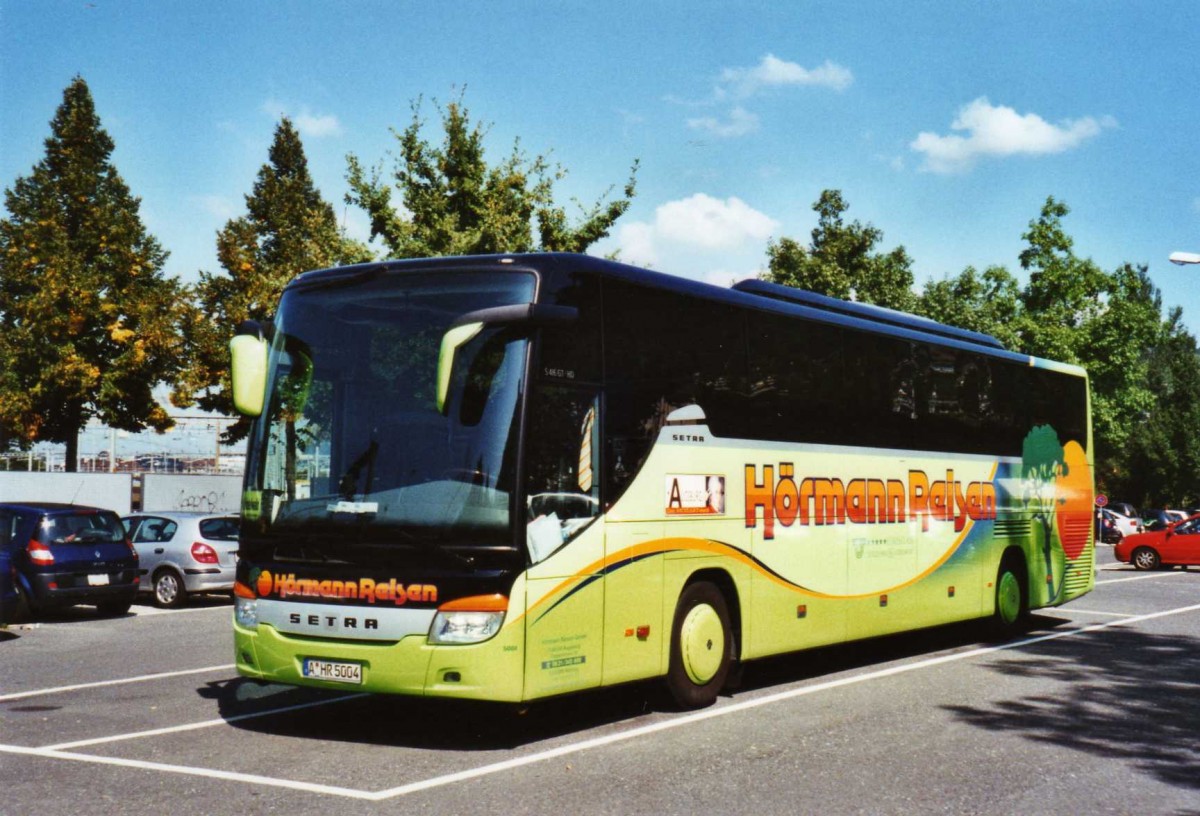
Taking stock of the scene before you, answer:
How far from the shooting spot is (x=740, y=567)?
10.3 m

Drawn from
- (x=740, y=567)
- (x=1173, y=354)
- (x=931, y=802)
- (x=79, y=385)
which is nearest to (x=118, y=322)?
(x=79, y=385)

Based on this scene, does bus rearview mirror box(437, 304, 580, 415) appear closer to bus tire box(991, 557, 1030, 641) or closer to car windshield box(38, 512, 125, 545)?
bus tire box(991, 557, 1030, 641)

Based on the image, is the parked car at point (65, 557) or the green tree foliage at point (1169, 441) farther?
the green tree foliage at point (1169, 441)

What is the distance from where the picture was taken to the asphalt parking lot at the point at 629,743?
6.73m

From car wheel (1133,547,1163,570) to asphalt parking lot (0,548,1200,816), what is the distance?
69.7 feet

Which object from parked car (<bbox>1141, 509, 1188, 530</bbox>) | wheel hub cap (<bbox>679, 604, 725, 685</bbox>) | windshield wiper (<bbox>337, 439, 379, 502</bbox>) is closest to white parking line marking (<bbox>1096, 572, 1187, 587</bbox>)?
parked car (<bbox>1141, 509, 1188, 530</bbox>)

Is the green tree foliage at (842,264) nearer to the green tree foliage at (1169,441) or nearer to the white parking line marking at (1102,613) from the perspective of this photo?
the white parking line marking at (1102,613)

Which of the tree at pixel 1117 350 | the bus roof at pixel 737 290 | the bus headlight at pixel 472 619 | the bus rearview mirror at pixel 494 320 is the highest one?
the tree at pixel 1117 350

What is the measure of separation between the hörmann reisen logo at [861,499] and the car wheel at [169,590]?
A: 11.6 m

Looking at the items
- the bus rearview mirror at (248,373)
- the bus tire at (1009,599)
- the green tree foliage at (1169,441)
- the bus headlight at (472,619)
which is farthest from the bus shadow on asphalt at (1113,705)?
the green tree foliage at (1169,441)

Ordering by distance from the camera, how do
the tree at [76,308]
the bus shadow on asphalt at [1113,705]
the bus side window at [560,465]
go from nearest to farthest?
the bus side window at [560,465], the bus shadow on asphalt at [1113,705], the tree at [76,308]

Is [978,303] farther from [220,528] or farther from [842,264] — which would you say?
[220,528]

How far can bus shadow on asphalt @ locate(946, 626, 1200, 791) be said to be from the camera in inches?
331

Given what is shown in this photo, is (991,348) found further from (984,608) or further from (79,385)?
(79,385)
